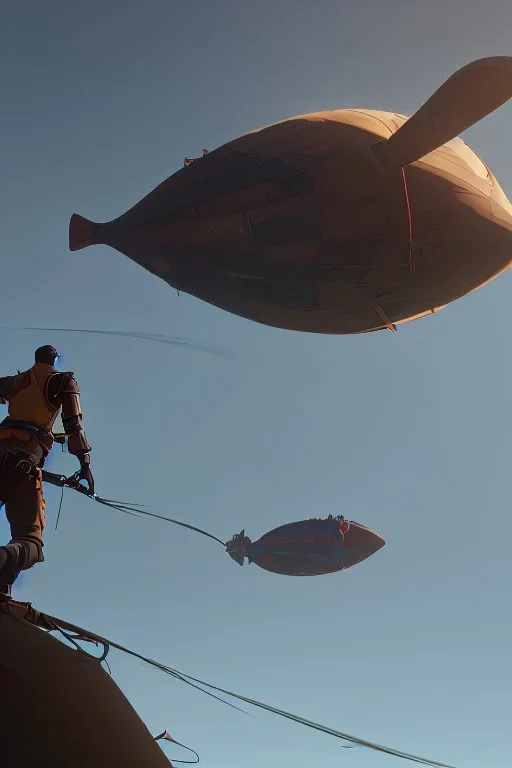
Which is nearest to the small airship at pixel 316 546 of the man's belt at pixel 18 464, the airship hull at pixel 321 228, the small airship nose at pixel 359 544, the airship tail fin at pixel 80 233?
the small airship nose at pixel 359 544

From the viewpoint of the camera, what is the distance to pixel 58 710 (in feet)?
14.3

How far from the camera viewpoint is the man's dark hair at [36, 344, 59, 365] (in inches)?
250

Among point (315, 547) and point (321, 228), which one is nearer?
point (321, 228)

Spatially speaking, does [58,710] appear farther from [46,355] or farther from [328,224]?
[328,224]

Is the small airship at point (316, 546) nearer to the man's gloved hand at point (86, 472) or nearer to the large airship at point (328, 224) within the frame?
the large airship at point (328, 224)

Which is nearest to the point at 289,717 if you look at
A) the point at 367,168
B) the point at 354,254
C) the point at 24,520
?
the point at 24,520

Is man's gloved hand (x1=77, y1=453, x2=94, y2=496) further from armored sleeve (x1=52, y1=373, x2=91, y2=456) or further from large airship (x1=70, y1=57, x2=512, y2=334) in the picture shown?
large airship (x1=70, y1=57, x2=512, y2=334)

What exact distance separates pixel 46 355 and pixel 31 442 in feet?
2.83

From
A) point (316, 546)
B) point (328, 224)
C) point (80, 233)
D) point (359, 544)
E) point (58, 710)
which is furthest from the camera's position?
point (359, 544)

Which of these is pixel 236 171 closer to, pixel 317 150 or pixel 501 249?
pixel 317 150

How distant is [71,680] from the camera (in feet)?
15.1

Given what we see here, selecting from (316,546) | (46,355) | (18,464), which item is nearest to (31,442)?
(18,464)

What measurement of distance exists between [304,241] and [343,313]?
1.36 meters

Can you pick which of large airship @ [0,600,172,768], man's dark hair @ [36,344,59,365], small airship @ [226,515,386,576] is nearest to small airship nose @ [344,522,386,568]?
small airship @ [226,515,386,576]
